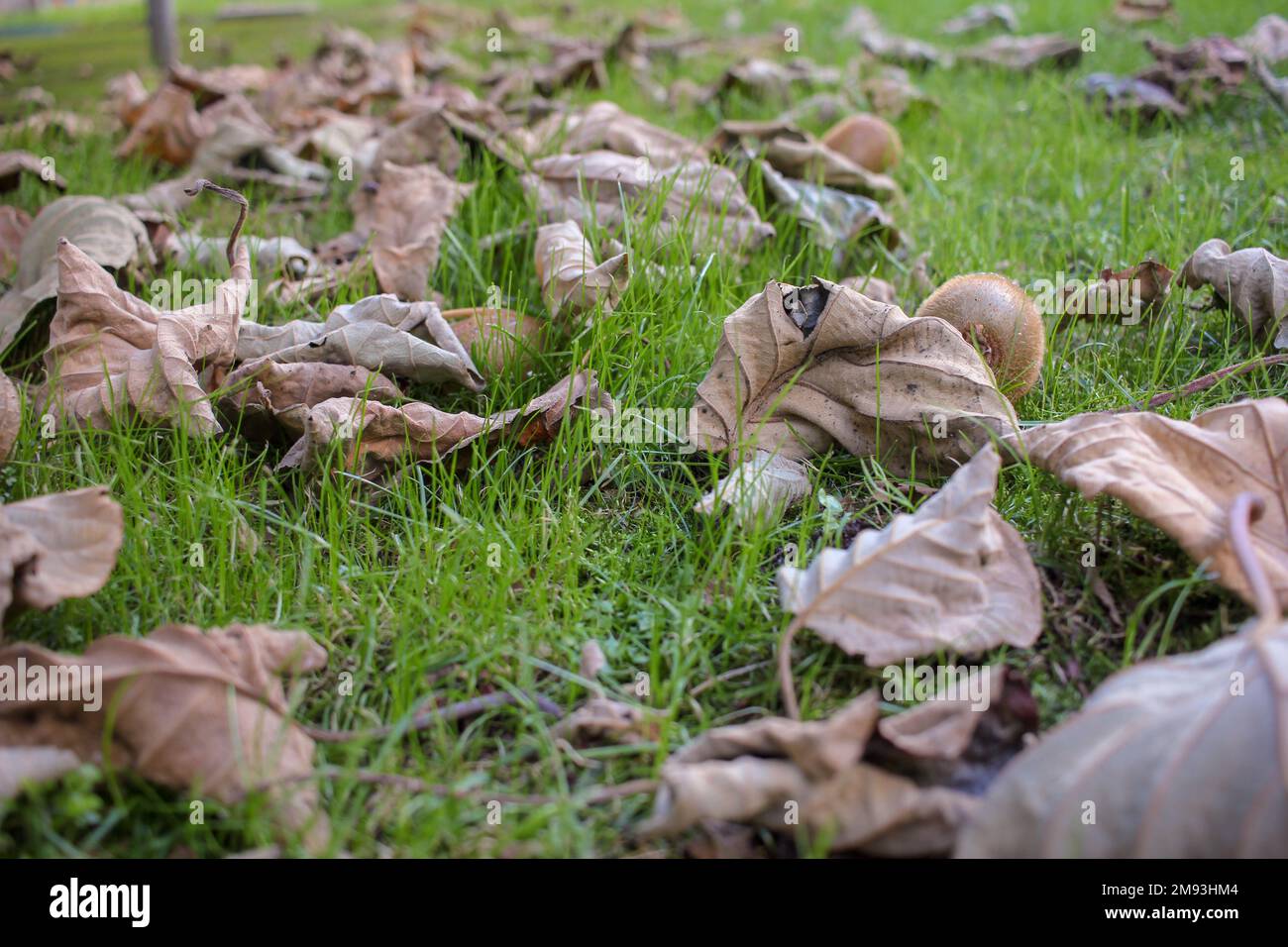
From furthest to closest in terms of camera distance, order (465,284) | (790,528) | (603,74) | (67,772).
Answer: (603,74)
(465,284)
(790,528)
(67,772)

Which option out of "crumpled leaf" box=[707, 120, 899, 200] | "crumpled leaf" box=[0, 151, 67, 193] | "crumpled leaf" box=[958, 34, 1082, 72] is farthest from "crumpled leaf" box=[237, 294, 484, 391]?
"crumpled leaf" box=[958, 34, 1082, 72]

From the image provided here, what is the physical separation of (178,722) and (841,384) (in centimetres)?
142

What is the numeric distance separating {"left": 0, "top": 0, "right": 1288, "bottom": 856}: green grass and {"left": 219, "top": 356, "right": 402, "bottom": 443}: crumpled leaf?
0.09m

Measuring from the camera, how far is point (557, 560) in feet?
6.95

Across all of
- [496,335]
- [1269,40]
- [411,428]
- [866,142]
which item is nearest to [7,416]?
[411,428]

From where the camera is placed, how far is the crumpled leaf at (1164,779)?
1313mm

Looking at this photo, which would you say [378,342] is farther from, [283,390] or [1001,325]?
[1001,325]

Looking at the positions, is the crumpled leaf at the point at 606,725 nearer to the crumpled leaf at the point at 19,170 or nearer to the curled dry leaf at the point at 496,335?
the curled dry leaf at the point at 496,335

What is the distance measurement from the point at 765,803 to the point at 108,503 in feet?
3.70

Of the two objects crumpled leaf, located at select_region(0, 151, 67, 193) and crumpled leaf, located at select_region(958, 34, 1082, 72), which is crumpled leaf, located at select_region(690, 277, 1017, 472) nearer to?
crumpled leaf, located at select_region(0, 151, 67, 193)

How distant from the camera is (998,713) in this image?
5.16 ft

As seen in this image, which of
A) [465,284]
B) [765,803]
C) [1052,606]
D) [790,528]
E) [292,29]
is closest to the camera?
[765,803]
